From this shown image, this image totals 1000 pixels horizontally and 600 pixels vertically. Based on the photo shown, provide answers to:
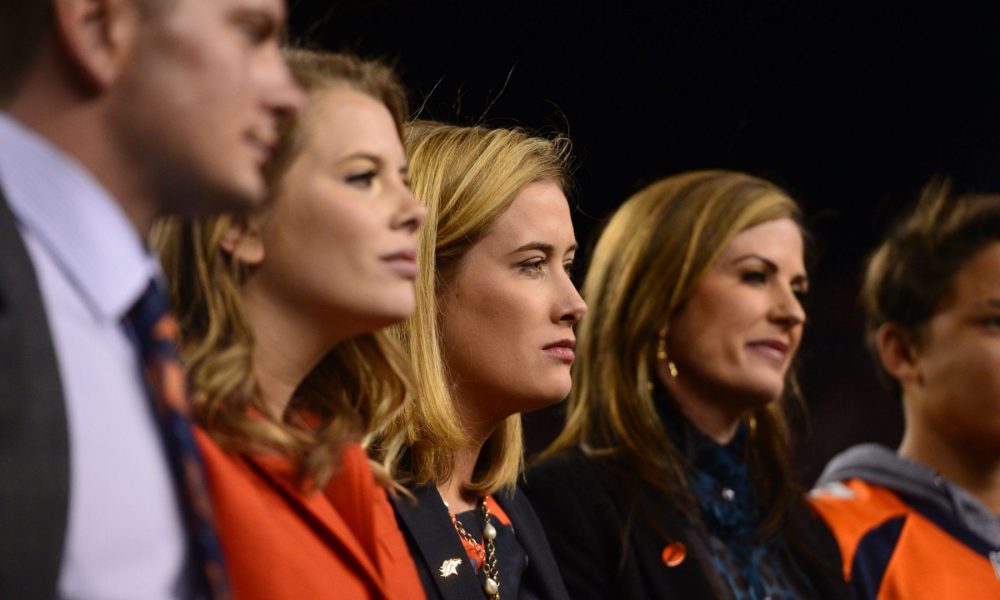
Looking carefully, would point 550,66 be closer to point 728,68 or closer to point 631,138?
point 631,138

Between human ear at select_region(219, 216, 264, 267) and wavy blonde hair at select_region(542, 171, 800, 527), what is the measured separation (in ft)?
3.26

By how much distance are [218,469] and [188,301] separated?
0.16 metres

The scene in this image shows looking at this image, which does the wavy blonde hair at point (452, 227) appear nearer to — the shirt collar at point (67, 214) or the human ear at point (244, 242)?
the human ear at point (244, 242)

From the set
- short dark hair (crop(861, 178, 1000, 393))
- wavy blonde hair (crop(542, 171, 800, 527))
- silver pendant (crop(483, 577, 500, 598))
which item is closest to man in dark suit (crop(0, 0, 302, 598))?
silver pendant (crop(483, 577, 500, 598))

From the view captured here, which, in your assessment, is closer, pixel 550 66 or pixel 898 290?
pixel 898 290

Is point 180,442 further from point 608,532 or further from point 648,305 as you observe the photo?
point 648,305

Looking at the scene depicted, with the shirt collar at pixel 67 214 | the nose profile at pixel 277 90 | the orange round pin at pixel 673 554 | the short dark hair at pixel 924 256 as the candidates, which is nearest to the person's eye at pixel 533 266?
the orange round pin at pixel 673 554

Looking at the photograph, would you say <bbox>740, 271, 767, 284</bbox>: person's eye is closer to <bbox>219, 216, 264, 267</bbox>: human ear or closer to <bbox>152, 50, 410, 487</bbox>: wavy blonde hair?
<bbox>152, 50, 410, 487</bbox>: wavy blonde hair

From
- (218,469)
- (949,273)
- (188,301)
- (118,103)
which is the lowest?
(218,469)

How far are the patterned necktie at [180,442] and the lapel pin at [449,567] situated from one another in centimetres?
56

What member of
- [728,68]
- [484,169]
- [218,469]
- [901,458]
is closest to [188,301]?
[218,469]

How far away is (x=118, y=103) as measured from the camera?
83cm

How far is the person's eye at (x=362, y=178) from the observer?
1128 mm

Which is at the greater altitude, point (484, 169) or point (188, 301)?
point (484, 169)
